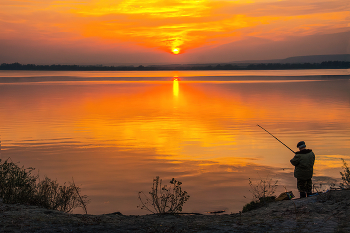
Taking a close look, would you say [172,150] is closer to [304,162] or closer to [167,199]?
[167,199]

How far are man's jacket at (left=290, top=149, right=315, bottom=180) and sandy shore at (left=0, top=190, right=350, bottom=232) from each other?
28.6 inches

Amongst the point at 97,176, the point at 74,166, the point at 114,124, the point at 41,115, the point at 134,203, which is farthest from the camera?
the point at 41,115

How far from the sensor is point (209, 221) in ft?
29.0

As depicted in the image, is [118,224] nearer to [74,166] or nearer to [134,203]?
[134,203]

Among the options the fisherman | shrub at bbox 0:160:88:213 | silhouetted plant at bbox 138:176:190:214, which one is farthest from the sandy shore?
shrub at bbox 0:160:88:213

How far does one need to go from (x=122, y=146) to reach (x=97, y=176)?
205 inches

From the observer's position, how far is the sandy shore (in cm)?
788

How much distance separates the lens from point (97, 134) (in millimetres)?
23875

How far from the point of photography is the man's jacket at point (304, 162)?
10.0m

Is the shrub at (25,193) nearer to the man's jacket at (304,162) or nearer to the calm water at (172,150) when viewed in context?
the calm water at (172,150)

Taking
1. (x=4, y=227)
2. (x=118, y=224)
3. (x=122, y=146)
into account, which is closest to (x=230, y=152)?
(x=122, y=146)

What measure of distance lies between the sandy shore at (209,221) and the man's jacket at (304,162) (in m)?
0.73

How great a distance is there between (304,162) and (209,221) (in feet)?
10.4

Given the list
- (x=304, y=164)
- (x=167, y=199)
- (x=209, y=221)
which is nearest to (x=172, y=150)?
(x=167, y=199)
